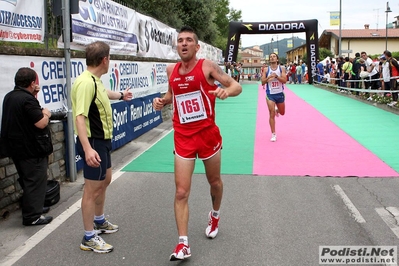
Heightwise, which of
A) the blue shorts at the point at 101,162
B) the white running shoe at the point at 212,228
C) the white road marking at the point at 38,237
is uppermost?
the blue shorts at the point at 101,162

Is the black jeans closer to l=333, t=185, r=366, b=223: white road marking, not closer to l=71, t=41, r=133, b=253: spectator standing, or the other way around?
l=71, t=41, r=133, b=253: spectator standing

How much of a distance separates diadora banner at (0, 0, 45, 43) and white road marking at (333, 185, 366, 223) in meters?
4.71

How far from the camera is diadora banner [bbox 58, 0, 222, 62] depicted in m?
8.07

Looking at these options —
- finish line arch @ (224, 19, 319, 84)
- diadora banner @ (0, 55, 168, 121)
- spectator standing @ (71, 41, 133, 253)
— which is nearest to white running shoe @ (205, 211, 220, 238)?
spectator standing @ (71, 41, 133, 253)

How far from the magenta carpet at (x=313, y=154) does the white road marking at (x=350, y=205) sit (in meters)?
0.87

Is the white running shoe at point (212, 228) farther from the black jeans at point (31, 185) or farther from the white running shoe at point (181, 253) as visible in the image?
the black jeans at point (31, 185)

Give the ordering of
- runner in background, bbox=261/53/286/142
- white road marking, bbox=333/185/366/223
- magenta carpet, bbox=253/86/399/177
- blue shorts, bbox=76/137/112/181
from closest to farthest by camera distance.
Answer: blue shorts, bbox=76/137/112/181 → white road marking, bbox=333/185/366/223 → magenta carpet, bbox=253/86/399/177 → runner in background, bbox=261/53/286/142

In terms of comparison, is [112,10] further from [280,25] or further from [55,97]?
[280,25]

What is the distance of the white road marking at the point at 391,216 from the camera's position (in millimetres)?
5027

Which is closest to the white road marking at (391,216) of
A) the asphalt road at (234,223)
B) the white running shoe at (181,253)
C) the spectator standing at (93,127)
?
the asphalt road at (234,223)

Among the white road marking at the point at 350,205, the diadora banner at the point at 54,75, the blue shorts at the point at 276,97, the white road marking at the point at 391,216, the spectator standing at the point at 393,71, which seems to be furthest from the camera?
the spectator standing at the point at 393,71

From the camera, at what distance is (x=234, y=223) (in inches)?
205

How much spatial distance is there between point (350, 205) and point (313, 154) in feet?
10.7

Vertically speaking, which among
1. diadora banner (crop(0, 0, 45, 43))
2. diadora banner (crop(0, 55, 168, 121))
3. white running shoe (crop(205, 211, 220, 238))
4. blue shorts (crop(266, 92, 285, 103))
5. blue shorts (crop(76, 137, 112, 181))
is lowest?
white running shoe (crop(205, 211, 220, 238))
